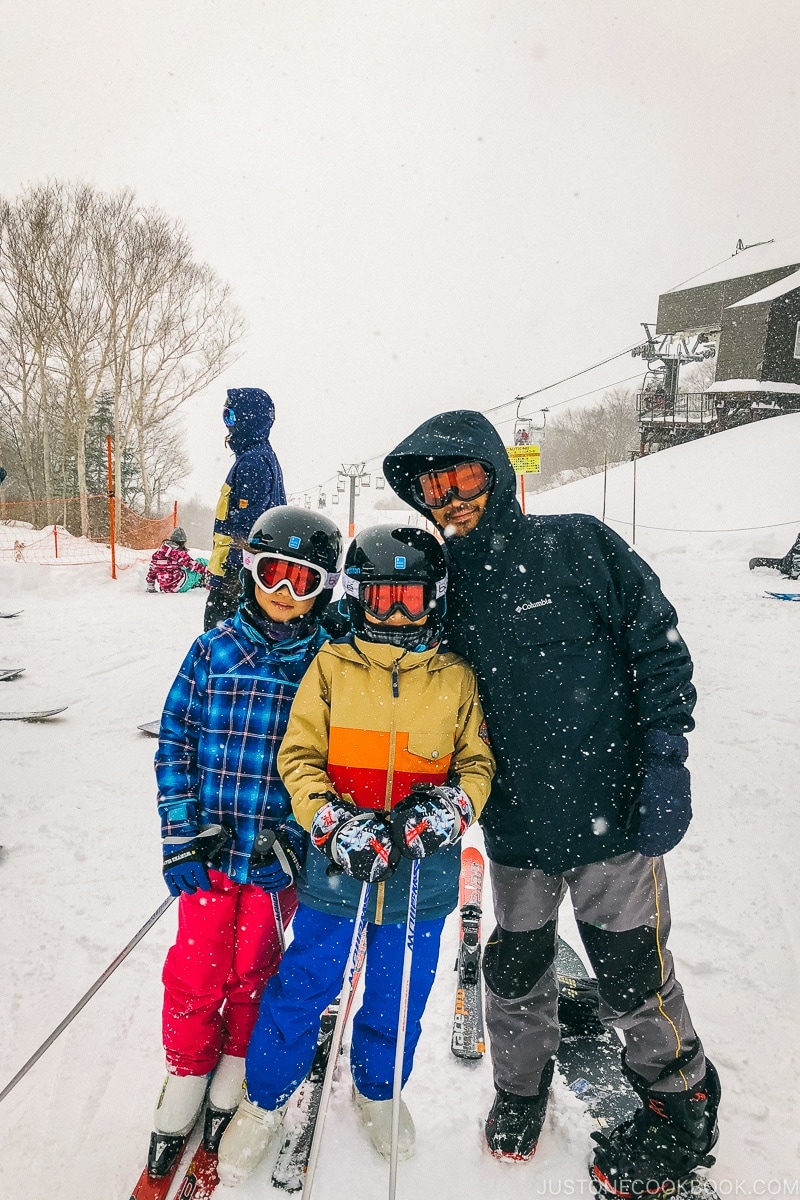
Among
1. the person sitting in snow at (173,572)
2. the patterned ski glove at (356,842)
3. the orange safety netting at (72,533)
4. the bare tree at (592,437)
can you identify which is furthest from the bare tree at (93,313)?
the bare tree at (592,437)

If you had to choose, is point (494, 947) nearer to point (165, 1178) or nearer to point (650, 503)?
point (165, 1178)

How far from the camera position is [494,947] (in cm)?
216

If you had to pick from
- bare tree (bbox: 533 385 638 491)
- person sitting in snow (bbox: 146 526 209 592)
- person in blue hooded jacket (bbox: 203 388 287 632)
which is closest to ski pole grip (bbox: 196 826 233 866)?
person in blue hooded jacket (bbox: 203 388 287 632)

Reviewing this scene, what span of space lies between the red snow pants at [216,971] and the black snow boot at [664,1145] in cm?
121

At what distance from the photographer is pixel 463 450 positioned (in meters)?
2.07

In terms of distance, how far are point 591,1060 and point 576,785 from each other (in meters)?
1.25

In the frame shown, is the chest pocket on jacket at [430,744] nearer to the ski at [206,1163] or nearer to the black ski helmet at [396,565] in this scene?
the black ski helmet at [396,565]

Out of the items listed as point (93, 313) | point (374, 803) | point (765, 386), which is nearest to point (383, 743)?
point (374, 803)

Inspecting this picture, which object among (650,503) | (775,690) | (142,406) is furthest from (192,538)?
(775,690)

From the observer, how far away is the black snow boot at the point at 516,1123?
2.08 meters

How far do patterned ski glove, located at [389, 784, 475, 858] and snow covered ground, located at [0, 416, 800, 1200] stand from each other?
3.60ft

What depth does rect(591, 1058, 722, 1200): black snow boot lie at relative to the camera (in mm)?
1921

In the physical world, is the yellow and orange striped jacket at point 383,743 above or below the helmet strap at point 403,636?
below

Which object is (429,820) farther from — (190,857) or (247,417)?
(247,417)
